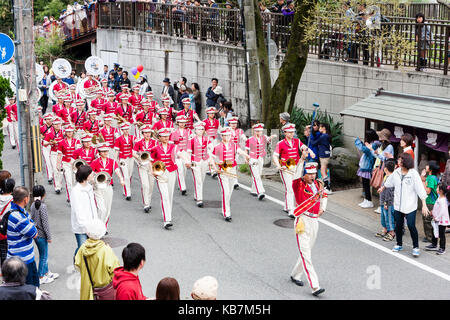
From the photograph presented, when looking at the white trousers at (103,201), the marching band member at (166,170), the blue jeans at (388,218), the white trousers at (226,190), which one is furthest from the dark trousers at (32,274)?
the blue jeans at (388,218)

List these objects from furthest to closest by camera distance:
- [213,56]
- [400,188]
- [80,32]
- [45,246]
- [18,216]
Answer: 1. [80,32]
2. [213,56]
3. [400,188]
4. [45,246]
5. [18,216]

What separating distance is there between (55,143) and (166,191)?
13.6 ft

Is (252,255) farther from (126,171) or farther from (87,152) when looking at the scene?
(126,171)

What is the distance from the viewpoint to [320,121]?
18.3m

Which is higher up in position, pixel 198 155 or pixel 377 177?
pixel 198 155

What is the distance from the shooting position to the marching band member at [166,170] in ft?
43.4

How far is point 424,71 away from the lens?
1595cm

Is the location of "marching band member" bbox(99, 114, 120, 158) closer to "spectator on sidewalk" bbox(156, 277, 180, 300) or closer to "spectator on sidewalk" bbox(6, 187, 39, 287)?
Answer: "spectator on sidewalk" bbox(6, 187, 39, 287)

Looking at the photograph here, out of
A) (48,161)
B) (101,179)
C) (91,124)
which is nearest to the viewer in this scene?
(101,179)

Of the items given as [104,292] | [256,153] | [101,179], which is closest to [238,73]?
[256,153]

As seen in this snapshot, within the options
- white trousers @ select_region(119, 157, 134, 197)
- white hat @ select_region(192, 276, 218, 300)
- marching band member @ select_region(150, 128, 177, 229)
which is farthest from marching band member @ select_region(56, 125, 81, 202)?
white hat @ select_region(192, 276, 218, 300)


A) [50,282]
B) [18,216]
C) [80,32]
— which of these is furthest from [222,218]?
[80,32]

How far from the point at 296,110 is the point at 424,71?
15.1 ft

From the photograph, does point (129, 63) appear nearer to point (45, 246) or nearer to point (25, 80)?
point (25, 80)
